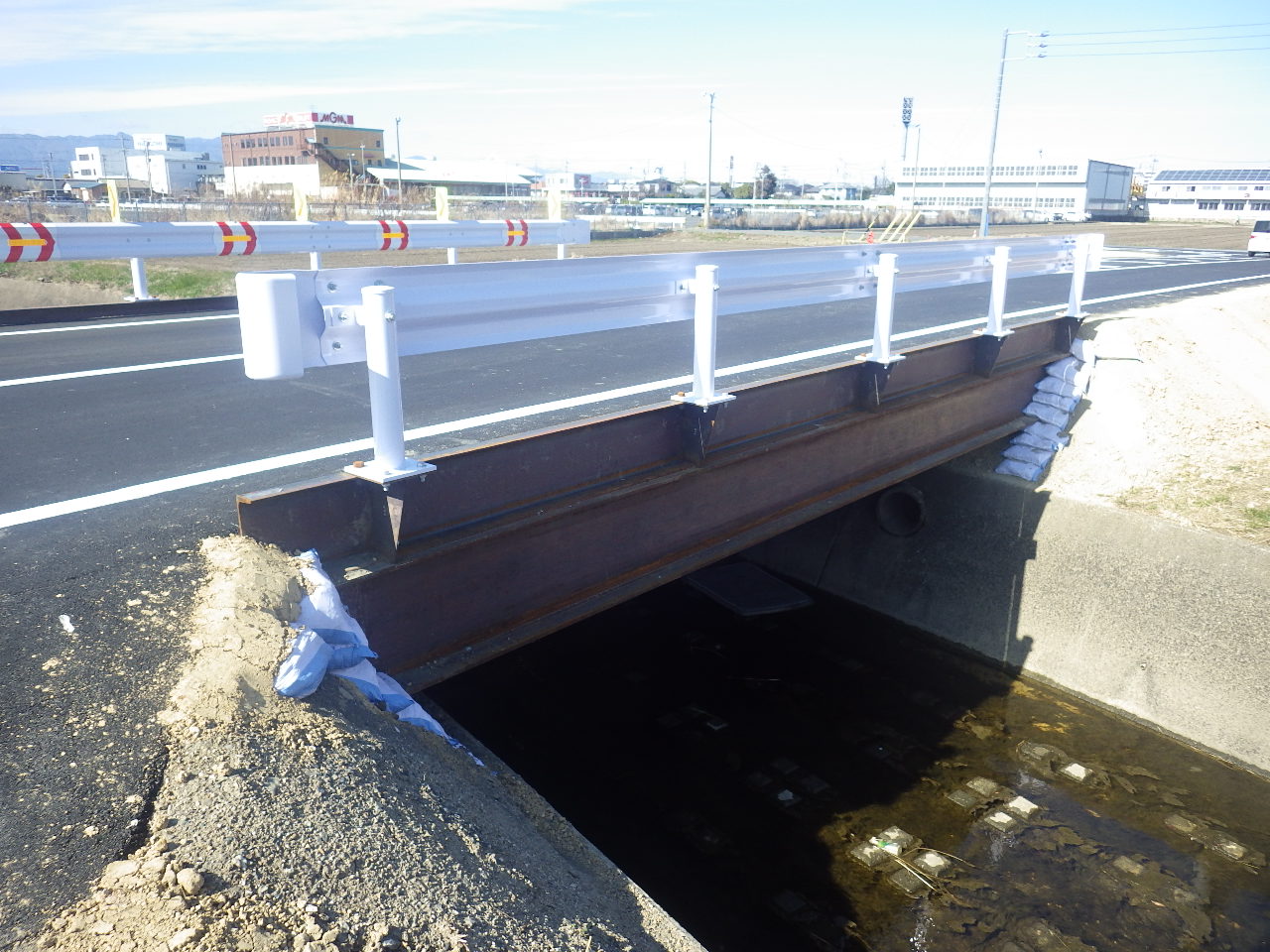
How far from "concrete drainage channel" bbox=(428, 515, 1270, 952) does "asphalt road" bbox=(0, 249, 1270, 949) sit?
3847 millimetres

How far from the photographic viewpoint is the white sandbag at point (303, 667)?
3.23 m

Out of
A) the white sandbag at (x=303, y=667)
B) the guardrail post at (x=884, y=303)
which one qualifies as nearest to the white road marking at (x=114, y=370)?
the white sandbag at (x=303, y=667)

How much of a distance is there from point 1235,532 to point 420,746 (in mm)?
9819

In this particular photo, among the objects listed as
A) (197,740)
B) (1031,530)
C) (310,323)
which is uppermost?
(310,323)

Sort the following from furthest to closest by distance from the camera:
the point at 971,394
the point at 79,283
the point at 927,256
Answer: the point at 79,283, the point at 971,394, the point at 927,256

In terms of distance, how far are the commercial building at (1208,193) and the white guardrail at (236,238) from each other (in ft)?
353

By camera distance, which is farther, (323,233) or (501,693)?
(323,233)

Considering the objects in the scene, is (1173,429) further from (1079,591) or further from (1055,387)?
(1079,591)

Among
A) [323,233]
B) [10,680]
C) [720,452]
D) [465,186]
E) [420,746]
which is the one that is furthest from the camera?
[465,186]

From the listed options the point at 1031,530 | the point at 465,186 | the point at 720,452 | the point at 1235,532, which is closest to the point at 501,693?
the point at 720,452

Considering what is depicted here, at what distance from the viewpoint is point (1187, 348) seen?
Answer: 42.5 feet

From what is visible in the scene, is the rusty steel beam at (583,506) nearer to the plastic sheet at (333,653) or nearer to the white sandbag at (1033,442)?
the plastic sheet at (333,653)

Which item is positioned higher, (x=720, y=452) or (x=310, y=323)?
(x=310, y=323)

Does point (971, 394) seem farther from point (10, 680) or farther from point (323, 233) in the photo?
point (10, 680)
